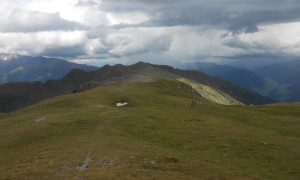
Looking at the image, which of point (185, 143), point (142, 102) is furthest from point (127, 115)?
point (142, 102)

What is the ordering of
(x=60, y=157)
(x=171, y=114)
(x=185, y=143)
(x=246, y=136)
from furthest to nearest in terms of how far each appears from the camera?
1. (x=171, y=114)
2. (x=246, y=136)
3. (x=185, y=143)
4. (x=60, y=157)

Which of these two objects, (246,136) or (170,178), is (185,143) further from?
(170,178)

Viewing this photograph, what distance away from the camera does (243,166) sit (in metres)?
58.7

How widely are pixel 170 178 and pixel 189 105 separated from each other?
88.3 meters

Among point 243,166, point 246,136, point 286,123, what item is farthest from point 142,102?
point 243,166

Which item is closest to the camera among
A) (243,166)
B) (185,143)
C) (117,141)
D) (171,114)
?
(243,166)

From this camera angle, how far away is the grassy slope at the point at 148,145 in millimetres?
49219

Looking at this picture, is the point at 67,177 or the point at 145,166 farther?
the point at 145,166

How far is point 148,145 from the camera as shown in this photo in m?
68.8

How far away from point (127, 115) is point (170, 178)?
5390 cm

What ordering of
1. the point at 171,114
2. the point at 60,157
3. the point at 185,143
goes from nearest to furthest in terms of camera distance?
1. the point at 60,157
2. the point at 185,143
3. the point at 171,114

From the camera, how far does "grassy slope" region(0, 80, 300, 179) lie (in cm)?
4922

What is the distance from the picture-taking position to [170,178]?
45125mm

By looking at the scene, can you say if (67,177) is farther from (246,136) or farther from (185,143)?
(246,136)
